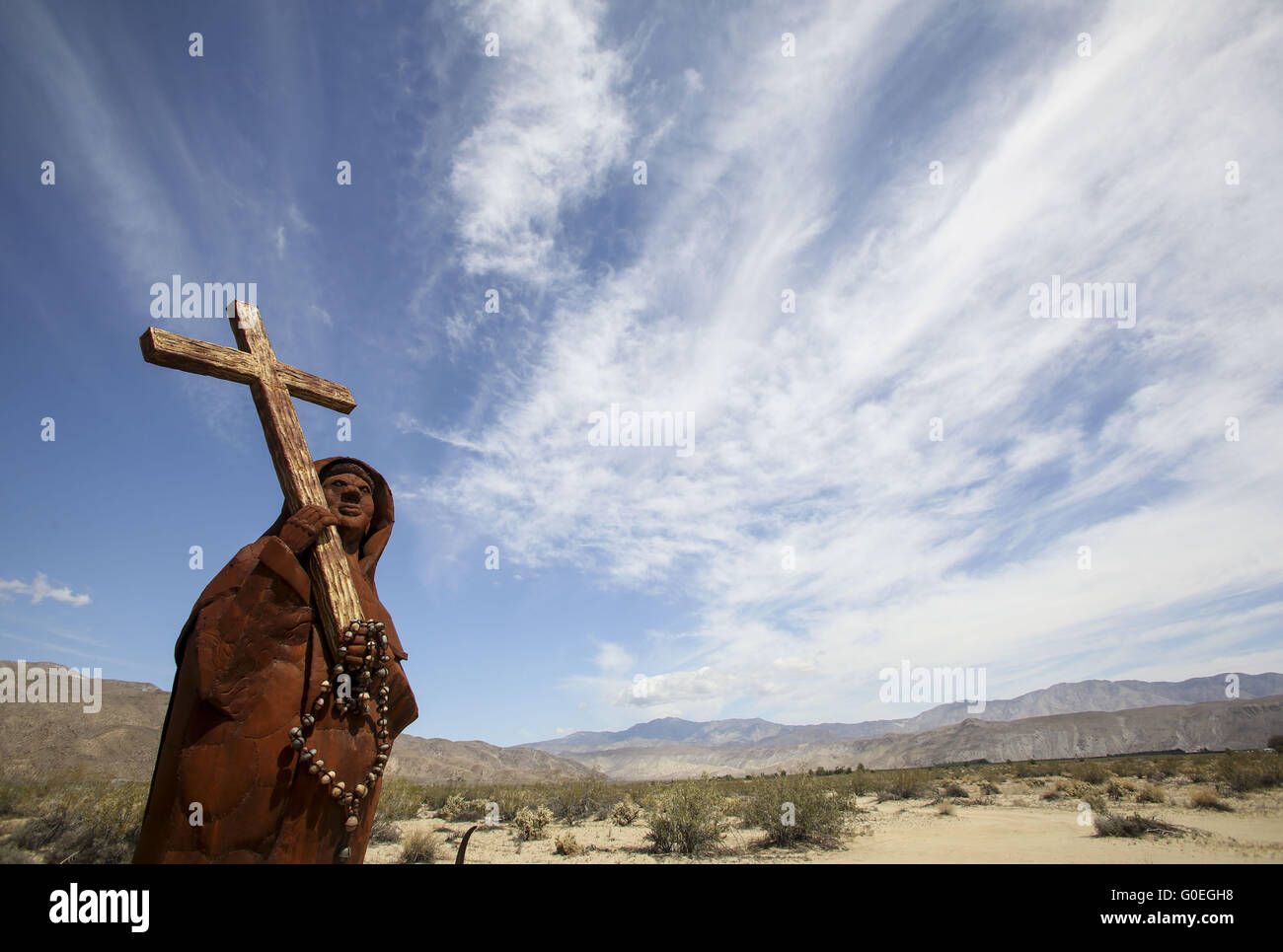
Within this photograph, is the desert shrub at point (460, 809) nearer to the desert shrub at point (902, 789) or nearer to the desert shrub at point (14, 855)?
the desert shrub at point (14, 855)

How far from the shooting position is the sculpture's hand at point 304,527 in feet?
14.8

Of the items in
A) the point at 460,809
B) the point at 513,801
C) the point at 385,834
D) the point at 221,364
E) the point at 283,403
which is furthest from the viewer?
the point at 513,801

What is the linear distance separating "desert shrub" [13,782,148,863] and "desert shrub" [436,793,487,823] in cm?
885

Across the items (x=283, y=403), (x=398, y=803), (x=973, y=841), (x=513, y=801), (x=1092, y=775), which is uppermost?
(x=283, y=403)

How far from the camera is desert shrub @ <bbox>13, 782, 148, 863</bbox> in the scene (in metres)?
10.8

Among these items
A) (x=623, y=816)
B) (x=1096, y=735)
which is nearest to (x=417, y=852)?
(x=623, y=816)

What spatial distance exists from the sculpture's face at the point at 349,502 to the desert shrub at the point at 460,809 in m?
17.4

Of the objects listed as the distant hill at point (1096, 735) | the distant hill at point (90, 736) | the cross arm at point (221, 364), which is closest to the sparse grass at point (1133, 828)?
the cross arm at point (221, 364)

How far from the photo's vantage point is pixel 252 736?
4.03 m

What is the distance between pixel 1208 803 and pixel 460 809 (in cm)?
2221

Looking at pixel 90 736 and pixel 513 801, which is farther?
pixel 90 736

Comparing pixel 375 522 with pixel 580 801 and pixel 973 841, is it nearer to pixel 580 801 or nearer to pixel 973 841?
pixel 973 841

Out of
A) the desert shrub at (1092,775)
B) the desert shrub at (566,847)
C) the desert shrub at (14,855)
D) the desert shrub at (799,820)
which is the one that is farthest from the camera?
the desert shrub at (1092,775)
